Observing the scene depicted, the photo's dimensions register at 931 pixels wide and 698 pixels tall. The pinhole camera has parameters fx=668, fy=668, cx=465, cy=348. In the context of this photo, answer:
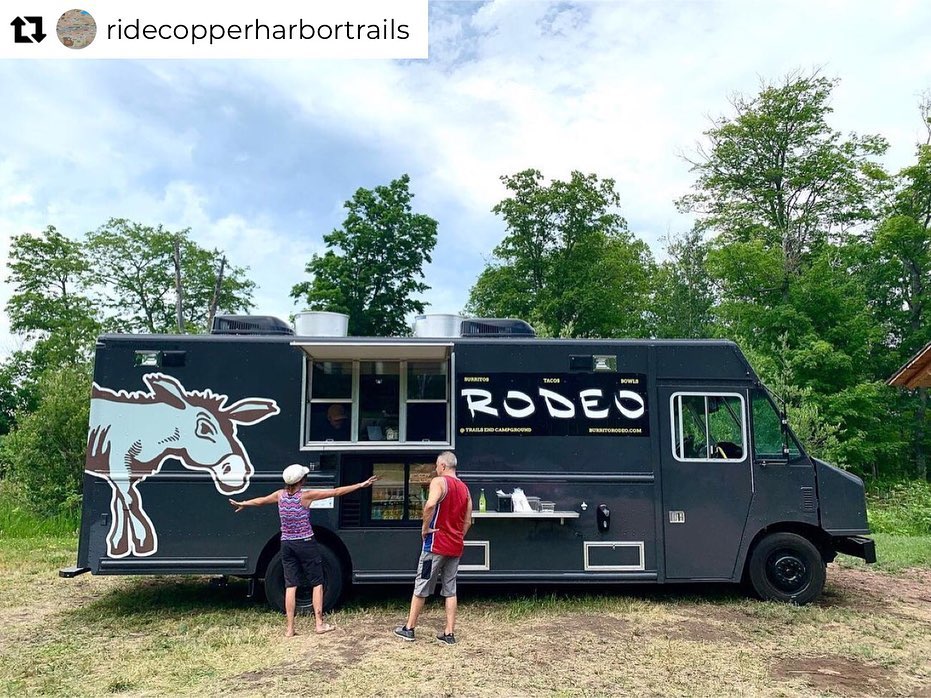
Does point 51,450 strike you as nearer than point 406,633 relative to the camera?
No

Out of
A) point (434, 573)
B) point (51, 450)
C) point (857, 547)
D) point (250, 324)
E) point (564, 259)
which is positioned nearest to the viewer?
point (434, 573)

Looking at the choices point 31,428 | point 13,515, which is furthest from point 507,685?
point 31,428

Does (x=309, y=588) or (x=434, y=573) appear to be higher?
(x=434, y=573)

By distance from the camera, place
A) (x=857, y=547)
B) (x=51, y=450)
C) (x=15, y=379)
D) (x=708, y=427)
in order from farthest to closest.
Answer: (x=15, y=379) → (x=51, y=450) → (x=708, y=427) → (x=857, y=547)

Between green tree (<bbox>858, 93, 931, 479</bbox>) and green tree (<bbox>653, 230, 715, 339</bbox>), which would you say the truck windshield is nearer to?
green tree (<bbox>858, 93, 931, 479</bbox>)

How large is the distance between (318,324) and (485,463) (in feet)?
8.59

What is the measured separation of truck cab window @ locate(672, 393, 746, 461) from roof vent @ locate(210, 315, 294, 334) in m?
4.51

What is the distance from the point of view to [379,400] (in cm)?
741

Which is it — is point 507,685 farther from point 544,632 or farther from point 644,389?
point 644,389

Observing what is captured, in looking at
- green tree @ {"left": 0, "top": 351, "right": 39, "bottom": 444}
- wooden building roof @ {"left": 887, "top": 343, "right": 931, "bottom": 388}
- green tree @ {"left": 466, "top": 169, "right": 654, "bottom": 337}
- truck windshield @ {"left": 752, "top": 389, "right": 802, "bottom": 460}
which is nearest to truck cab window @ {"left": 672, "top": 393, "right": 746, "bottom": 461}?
truck windshield @ {"left": 752, "top": 389, "right": 802, "bottom": 460}

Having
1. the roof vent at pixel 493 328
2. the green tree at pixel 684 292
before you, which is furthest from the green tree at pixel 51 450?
the green tree at pixel 684 292

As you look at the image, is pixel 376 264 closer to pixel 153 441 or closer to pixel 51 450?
pixel 51 450

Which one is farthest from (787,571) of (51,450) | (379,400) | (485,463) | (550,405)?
(51,450)

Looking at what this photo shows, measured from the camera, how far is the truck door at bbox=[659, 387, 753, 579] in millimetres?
6988
